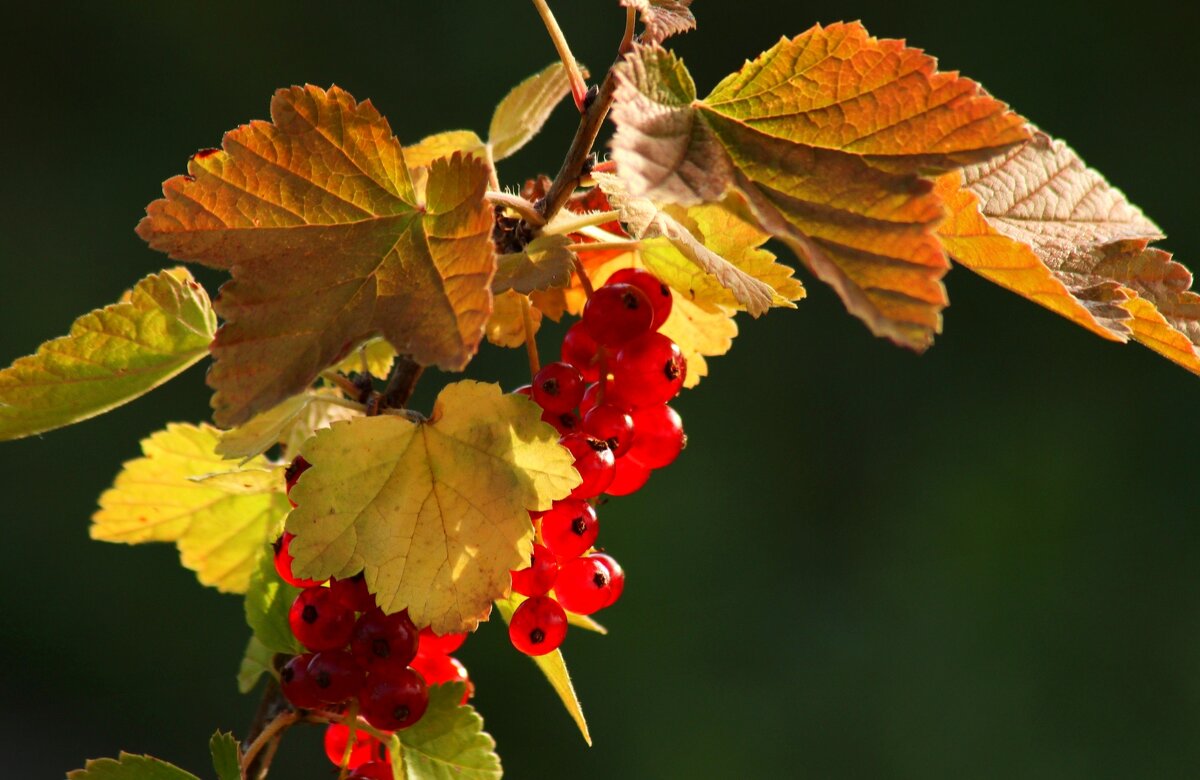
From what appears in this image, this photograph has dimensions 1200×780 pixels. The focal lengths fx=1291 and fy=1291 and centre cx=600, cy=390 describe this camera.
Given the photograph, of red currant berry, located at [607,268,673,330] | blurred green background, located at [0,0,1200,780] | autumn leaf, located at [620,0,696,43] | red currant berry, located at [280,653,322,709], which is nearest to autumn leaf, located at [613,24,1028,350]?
autumn leaf, located at [620,0,696,43]

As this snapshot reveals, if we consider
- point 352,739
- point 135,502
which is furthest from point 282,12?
point 352,739

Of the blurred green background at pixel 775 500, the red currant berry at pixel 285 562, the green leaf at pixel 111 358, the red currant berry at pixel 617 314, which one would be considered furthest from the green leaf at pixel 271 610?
the blurred green background at pixel 775 500

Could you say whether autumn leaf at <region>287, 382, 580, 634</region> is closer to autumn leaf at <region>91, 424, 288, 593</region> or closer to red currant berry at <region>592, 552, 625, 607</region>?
red currant berry at <region>592, 552, 625, 607</region>

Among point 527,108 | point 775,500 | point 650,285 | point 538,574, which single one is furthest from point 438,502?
point 775,500

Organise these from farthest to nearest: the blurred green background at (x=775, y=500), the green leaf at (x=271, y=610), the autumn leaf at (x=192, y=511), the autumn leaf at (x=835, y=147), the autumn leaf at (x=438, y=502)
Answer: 1. the blurred green background at (x=775, y=500)
2. the autumn leaf at (x=192, y=511)
3. the green leaf at (x=271, y=610)
4. the autumn leaf at (x=438, y=502)
5. the autumn leaf at (x=835, y=147)

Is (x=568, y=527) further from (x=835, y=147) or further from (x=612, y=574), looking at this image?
(x=835, y=147)

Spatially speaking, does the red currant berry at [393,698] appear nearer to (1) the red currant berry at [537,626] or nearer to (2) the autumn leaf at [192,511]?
(1) the red currant berry at [537,626]
